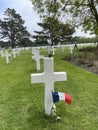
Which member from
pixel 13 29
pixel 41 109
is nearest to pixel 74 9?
pixel 41 109

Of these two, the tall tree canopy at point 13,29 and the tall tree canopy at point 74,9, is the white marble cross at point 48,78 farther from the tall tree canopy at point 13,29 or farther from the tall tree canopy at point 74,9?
the tall tree canopy at point 13,29

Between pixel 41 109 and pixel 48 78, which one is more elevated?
pixel 48 78

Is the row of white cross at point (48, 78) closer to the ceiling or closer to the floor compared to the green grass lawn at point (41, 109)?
closer to the ceiling

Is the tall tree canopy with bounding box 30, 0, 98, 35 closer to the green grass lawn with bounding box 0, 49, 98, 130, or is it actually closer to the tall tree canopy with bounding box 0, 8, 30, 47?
the green grass lawn with bounding box 0, 49, 98, 130

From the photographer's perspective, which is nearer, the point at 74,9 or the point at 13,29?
the point at 74,9

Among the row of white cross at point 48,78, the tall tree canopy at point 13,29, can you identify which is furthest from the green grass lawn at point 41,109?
the tall tree canopy at point 13,29

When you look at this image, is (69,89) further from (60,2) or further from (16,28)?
(16,28)

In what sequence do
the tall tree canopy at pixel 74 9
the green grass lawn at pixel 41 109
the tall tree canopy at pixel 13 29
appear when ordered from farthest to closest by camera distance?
1. the tall tree canopy at pixel 13 29
2. the tall tree canopy at pixel 74 9
3. the green grass lawn at pixel 41 109

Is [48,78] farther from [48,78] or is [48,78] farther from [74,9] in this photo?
[74,9]

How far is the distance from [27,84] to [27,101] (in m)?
2.11

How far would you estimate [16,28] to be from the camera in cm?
8206

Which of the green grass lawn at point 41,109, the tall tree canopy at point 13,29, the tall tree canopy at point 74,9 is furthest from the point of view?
the tall tree canopy at point 13,29

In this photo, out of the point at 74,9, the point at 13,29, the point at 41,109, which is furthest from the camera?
the point at 13,29

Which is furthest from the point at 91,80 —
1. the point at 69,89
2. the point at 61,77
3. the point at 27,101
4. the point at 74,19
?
the point at 74,19
